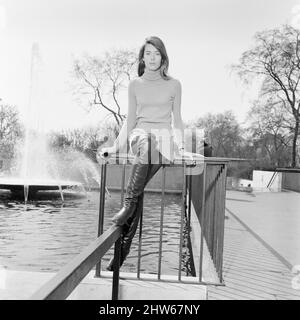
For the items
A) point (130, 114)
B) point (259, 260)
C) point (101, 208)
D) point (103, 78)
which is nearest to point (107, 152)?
point (130, 114)

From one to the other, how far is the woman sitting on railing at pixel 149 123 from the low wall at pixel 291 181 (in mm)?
14777

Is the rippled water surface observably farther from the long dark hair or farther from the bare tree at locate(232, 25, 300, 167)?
the bare tree at locate(232, 25, 300, 167)

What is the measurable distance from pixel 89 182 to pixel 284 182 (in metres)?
8.78

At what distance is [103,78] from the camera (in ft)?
42.5

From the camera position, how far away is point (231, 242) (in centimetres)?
389

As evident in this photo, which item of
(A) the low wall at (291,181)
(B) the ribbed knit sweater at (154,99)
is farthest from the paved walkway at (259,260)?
(A) the low wall at (291,181)

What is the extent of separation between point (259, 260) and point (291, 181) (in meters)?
14.2

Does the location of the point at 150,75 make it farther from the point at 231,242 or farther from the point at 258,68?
the point at 258,68

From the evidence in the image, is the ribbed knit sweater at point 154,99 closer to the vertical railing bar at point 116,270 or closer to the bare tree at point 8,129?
the vertical railing bar at point 116,270

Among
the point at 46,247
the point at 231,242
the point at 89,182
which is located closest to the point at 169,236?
the point at 231,242

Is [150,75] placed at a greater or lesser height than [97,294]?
greater

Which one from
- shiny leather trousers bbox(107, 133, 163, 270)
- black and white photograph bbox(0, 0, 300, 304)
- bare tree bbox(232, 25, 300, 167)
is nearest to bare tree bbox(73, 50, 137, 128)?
bare tree bbox(232, 25, 300, 167)

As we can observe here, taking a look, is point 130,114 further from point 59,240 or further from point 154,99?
point 59,240

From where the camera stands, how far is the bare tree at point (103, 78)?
11.2m
